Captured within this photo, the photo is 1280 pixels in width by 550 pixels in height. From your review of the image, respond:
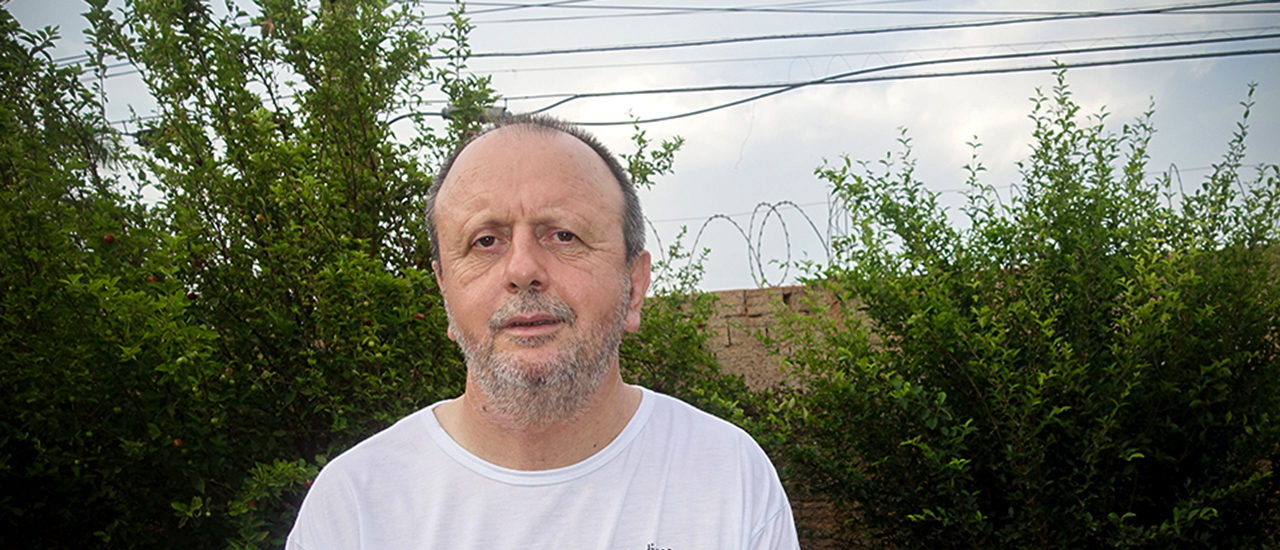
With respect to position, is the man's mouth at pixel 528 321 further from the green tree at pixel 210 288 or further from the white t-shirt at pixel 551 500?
the green tree at pixel 210 288

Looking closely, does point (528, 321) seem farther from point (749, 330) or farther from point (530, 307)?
point (749, 330)

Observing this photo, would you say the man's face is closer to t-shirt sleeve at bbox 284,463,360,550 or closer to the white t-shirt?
the white t-shirt

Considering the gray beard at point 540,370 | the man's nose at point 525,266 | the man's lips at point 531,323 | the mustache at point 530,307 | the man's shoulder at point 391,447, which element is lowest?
the man's shoulder at point 391,447

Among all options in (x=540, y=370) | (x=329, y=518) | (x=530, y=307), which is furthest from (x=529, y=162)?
(x=329, y=518)

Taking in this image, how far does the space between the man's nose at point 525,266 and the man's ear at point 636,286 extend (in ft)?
0.86

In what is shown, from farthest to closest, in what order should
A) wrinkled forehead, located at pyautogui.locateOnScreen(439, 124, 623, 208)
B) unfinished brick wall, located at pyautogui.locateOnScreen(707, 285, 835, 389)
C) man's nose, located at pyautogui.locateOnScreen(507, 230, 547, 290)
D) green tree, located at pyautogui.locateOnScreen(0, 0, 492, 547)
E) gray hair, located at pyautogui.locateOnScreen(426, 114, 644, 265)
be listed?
unfinished brick wall, located at pyautogui.locateOnScreen(707, 285, 835, 389)
green tree, located at pyautogui.locateOnScreen(0, 0, 492, 547)
gray hair, located at pyautogui.locateOnScreen(426, 114, 644, 265)
wrinkled forehead, located at pyautogui.locateOnScreen(439, 124, 623, 208)
man's nose, located at pyautogui.locateOnScreen(507, 230, 547, 290)

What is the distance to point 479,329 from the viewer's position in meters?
1.83

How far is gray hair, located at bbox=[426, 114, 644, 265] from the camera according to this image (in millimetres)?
1994

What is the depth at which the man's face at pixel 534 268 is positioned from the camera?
1.79 meters

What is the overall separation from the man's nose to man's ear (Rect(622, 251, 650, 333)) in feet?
0.86

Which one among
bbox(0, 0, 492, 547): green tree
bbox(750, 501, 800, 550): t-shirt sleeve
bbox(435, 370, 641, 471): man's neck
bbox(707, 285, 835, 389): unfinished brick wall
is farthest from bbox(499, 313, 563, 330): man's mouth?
bbox(707, 285, 835, 389): unfinished brick wall

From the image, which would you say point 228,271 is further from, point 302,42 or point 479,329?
point 479,329

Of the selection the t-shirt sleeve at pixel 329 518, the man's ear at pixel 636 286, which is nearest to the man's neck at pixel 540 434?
the man's ear at pixel 636 286

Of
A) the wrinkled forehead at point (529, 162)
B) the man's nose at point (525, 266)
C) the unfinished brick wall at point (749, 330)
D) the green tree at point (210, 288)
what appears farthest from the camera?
the unfinished brick wall at point (749, 330)
